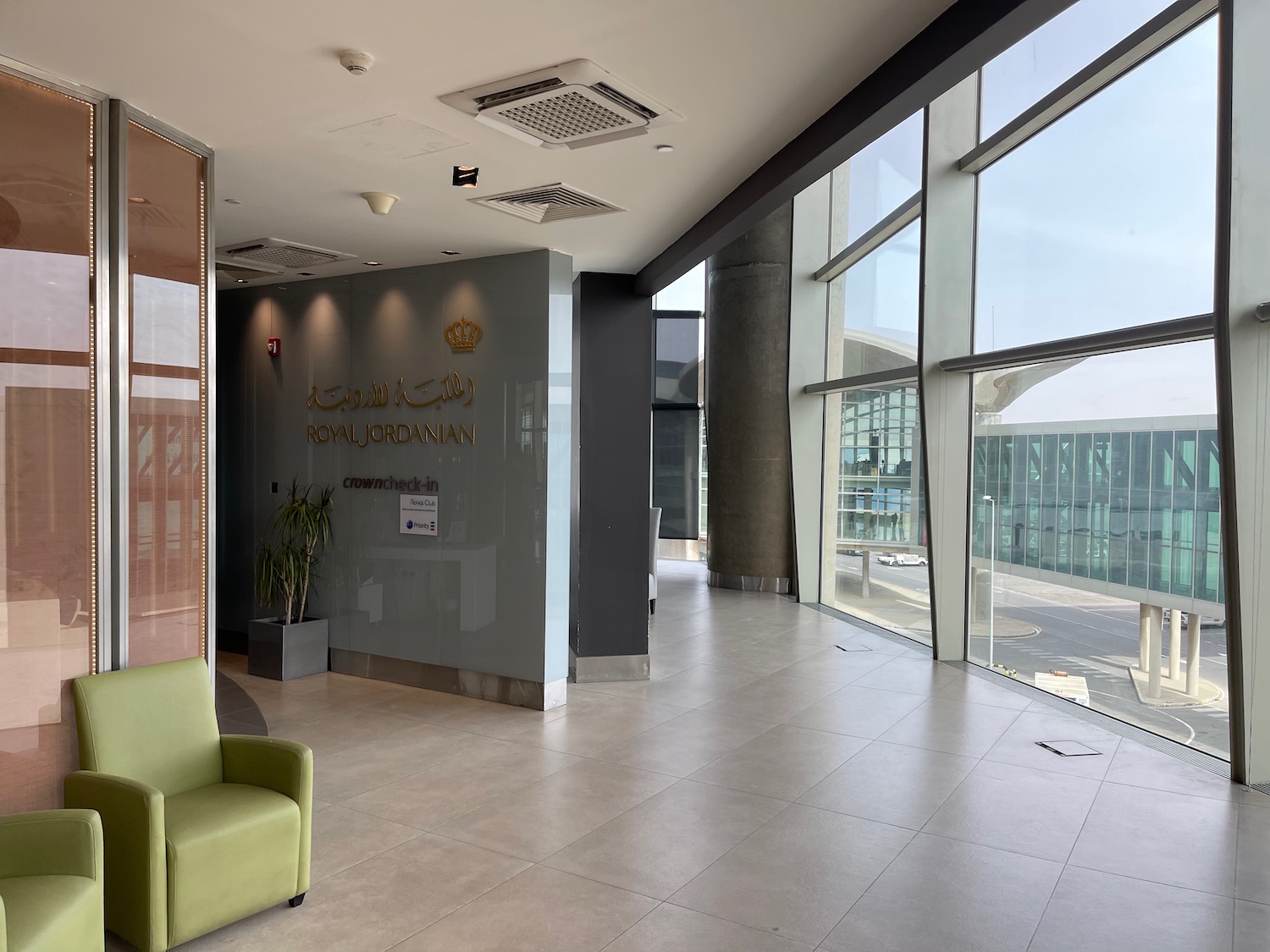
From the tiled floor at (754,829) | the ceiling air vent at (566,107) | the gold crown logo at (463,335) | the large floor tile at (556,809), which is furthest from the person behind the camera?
the gold crown logo at (463,335)

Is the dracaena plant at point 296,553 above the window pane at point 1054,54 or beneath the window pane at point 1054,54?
beneath

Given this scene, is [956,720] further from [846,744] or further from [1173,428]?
[1173,428]

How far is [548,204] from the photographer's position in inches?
209

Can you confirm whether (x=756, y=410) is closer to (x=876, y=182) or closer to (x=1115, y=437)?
(x=876, y=182)

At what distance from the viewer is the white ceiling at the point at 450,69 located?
2959 millimetres

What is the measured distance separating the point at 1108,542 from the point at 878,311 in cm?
424

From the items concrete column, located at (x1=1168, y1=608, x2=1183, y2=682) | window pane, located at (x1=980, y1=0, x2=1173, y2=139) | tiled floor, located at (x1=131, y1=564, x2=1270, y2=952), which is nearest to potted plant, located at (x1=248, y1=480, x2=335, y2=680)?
tiled floor, located at (x1=131, y1=564, x2=1270, y2=952)

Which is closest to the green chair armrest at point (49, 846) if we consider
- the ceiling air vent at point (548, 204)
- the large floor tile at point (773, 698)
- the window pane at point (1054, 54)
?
the ceiling air vent at point (548, 204)

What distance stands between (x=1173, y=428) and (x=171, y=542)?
5.71 metres

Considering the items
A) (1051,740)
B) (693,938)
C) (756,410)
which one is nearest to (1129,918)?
(693,938)

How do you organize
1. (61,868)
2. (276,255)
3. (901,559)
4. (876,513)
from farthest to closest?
(876,513) < (901,559) < (276,255) < (61,868)

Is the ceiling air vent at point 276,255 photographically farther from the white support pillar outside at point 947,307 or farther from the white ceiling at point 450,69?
the white support pillar outside at point 947,307

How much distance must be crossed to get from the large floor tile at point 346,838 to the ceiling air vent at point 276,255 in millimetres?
3975

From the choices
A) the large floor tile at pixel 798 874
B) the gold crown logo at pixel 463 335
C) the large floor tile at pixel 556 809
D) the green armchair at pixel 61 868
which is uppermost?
the gold crown logo at pixel 463 335
